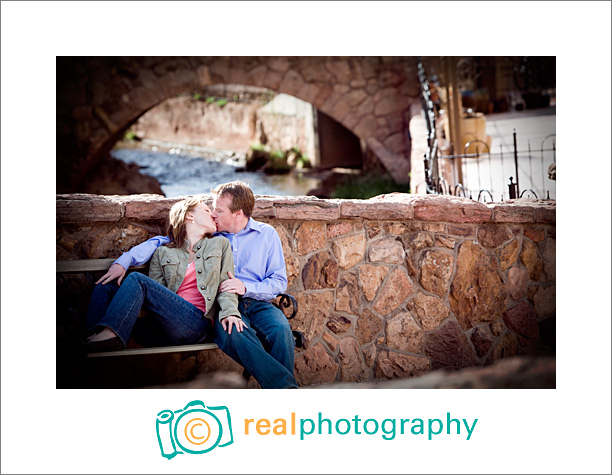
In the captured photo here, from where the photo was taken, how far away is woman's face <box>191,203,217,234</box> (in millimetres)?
3787

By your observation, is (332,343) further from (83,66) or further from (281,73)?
(83,66)

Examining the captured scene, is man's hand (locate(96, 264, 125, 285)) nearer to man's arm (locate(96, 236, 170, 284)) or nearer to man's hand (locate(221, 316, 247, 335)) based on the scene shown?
man's arm (locate(96, 236, 170, 284))

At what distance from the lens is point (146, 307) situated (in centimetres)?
363

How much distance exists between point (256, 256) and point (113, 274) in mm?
737

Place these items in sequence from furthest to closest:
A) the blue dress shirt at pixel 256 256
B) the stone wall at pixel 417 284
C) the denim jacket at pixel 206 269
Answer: the stone wall at pixel 417 284, the blue dress shirt at pixel 256 256, the denim jacket at pixel 206 269

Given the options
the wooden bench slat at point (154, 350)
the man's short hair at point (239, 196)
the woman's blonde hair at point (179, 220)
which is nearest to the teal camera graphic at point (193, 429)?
the wooden bench slat at point (154, 350)

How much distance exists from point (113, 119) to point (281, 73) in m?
2.12

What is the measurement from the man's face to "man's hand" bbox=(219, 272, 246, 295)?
10.7 inches

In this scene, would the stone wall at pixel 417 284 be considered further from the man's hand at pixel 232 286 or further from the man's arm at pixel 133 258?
the man's hand at pixel 232 286

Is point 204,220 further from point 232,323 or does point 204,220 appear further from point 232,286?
point 232,323

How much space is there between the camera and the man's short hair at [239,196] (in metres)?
3.79

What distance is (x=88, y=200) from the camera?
155 inches

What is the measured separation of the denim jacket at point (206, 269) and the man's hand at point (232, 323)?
0.07ft
